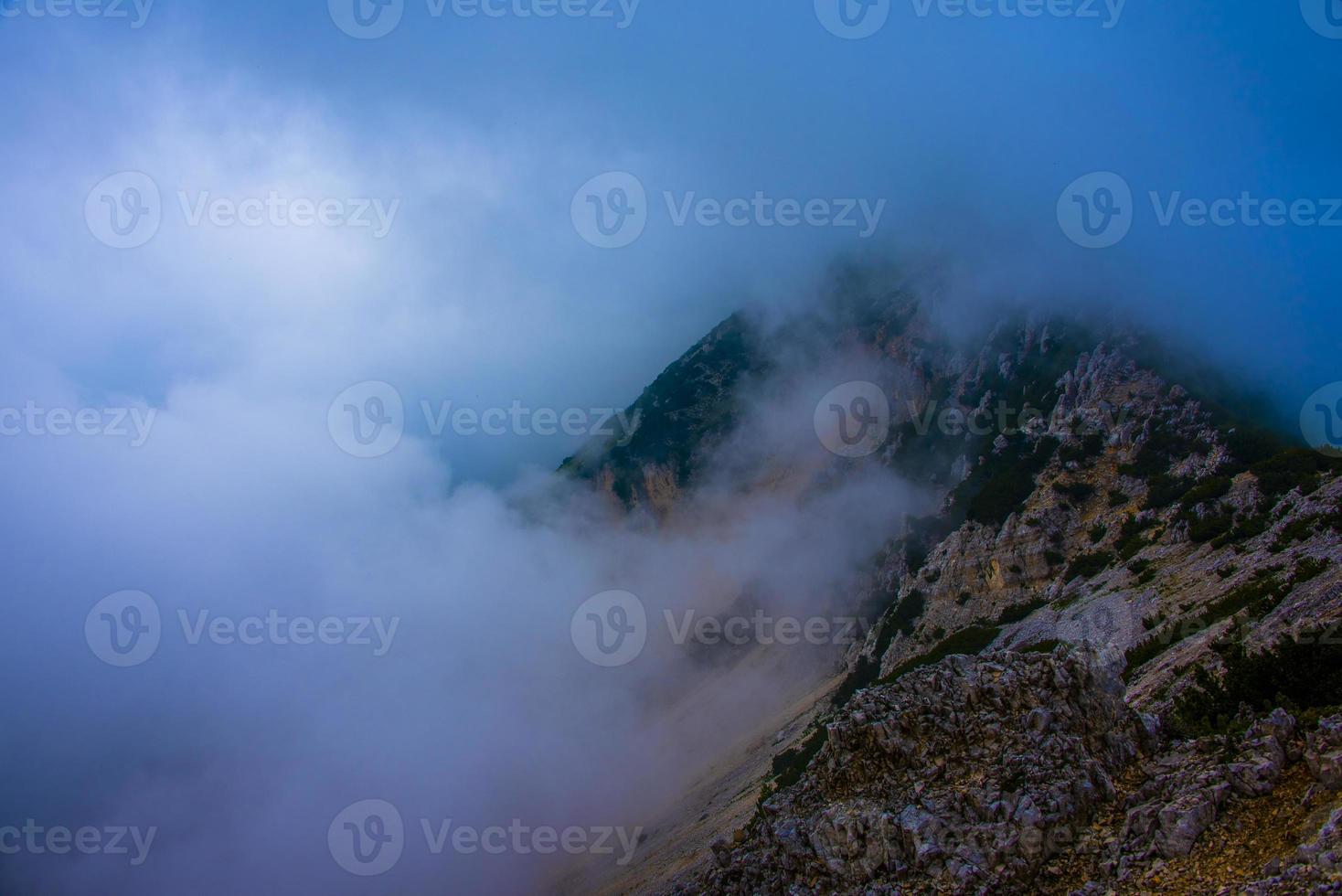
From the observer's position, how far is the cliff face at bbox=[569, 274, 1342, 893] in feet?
55.5

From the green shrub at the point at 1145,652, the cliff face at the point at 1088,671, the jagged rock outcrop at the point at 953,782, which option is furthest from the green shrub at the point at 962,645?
the jagged rock outcrop at the point at 953,782

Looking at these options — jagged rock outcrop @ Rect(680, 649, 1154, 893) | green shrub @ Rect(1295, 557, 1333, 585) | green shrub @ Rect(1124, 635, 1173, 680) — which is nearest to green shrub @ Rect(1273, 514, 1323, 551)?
green shrub @ Rect(1295, 557, 1333, 585)

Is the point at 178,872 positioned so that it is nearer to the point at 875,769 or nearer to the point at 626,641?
the point at 626,641

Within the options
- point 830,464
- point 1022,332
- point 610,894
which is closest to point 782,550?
point 830,464

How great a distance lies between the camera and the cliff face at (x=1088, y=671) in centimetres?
1692

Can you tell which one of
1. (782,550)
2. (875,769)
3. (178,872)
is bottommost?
(875,769)

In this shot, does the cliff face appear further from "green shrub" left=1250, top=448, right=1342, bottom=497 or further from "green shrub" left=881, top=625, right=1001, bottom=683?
"green shrub" left=881, top=625, right=1001, bottom=683

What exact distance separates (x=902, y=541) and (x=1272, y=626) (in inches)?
2263

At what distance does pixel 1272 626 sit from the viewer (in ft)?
85.4

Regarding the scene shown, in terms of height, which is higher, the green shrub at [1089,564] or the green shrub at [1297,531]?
the green shrub at [1089,564]

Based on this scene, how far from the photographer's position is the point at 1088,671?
2236 cm

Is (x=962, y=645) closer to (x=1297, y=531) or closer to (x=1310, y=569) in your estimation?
(x=1297, y=531)

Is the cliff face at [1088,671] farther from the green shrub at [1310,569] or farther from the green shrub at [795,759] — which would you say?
the green shrub at [795,759]

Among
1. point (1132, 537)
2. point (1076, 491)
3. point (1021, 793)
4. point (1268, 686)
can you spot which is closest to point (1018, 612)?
point (1132, 537)
